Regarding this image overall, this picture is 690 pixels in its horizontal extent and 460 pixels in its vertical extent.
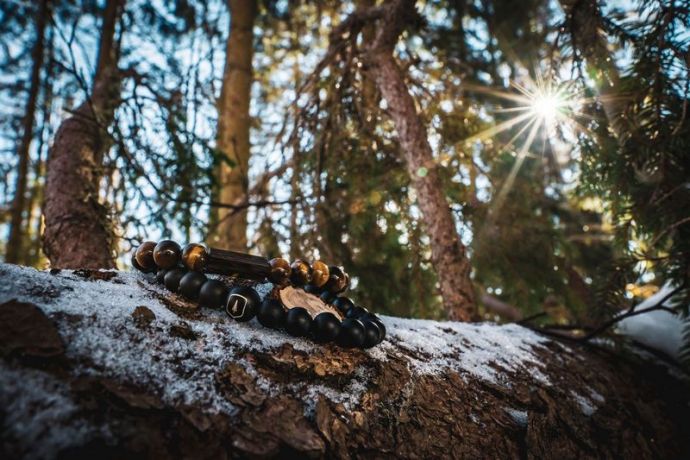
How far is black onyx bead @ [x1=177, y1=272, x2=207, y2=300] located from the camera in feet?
3.93

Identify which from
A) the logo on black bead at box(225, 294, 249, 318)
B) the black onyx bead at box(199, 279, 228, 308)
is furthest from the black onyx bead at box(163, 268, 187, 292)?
the logo on black bead at box(225, 294, 249, 318)

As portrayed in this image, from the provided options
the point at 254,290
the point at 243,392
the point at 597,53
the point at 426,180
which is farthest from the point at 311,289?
the point at 597,53

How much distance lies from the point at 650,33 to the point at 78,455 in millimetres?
2527

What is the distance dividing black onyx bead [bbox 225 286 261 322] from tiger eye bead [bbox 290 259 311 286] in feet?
1.24

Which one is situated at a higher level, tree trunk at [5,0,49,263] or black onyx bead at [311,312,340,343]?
tree trunk at [5,0,49,263]

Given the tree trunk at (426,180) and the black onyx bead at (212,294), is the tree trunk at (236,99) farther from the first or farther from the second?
the black onyx bead at (212,294)

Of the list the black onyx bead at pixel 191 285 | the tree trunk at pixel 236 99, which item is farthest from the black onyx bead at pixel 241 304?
the tree trunk at pixel 236 99

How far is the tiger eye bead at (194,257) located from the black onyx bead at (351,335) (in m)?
0.55

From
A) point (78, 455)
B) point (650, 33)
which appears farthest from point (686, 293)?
point (78, 455)

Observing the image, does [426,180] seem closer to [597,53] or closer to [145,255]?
[597,53]

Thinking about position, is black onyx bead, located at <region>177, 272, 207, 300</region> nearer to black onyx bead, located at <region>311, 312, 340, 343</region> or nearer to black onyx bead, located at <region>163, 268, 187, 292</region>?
black onyx bead, located at <region>163, 268, 187, 292</region>

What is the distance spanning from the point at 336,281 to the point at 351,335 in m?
0.49

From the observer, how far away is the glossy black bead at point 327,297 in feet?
5.37

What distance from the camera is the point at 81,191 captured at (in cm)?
237
